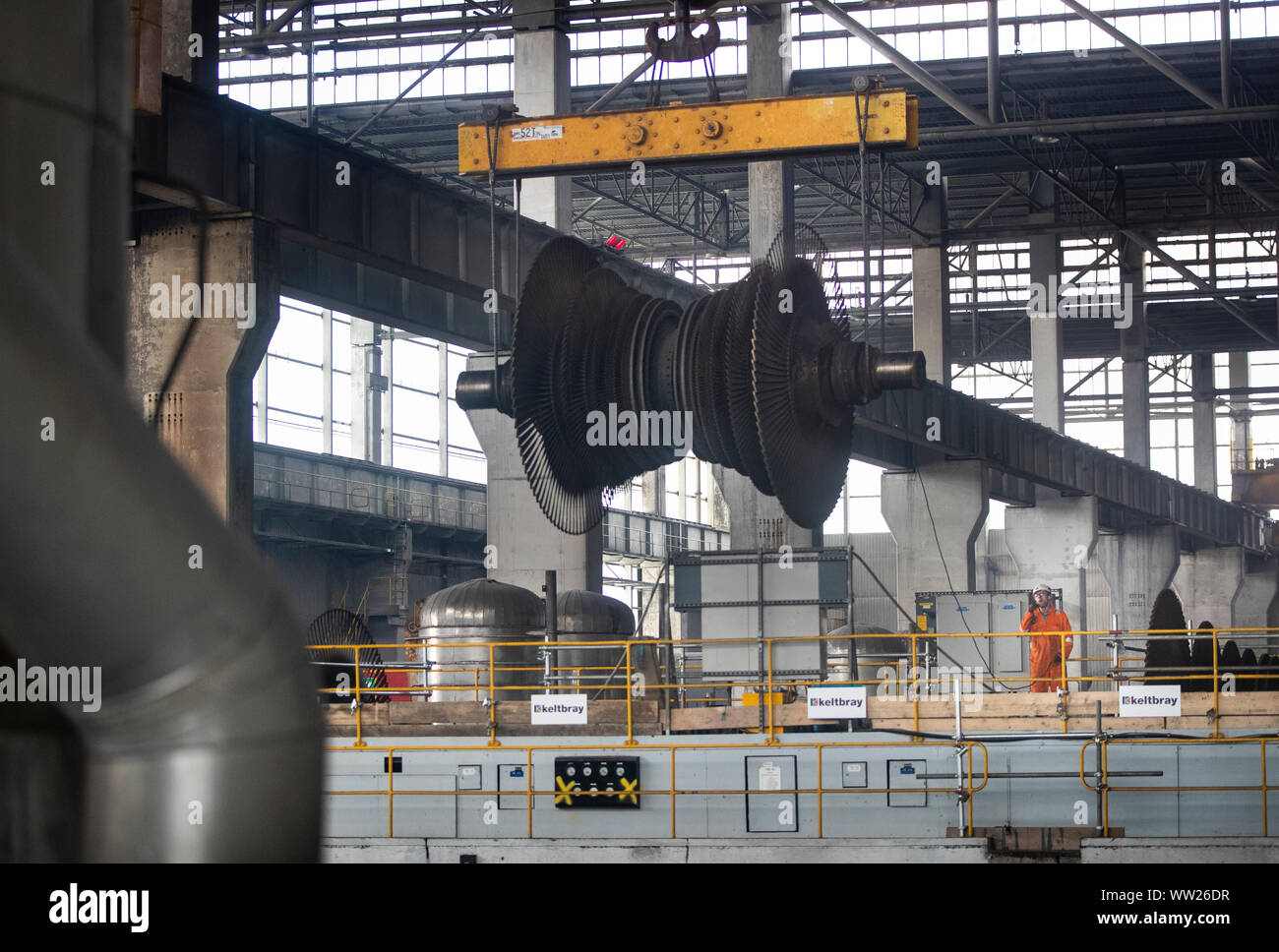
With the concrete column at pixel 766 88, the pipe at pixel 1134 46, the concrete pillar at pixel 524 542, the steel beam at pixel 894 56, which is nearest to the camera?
the concrete pillar at pixel 524 542

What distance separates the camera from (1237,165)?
4159 centimetres

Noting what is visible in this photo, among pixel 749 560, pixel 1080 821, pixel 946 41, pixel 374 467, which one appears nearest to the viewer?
pixel 1080 821

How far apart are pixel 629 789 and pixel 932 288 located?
2716 cm

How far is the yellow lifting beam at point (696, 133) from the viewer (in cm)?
1623

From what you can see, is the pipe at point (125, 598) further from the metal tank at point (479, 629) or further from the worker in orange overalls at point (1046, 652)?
the metal tank at point (479, 629)

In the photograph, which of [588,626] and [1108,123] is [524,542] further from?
[1108,123]

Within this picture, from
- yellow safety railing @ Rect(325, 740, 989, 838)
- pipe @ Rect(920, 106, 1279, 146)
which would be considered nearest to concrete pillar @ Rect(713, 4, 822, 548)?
pipe @ Rect(920, 106, 1279, 146)

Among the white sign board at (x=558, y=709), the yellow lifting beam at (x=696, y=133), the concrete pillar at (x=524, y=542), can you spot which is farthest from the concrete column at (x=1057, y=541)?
the white sign board at (x=558, y=709)

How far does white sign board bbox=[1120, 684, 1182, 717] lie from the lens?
48.2 ft

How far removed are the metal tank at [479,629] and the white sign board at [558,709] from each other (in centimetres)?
519

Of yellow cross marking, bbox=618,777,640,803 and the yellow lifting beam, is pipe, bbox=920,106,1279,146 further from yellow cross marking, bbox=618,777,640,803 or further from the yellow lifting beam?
yellow cross marking, bbox=618,777,640,803

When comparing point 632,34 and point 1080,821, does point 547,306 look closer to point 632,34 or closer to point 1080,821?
point 1080,821
